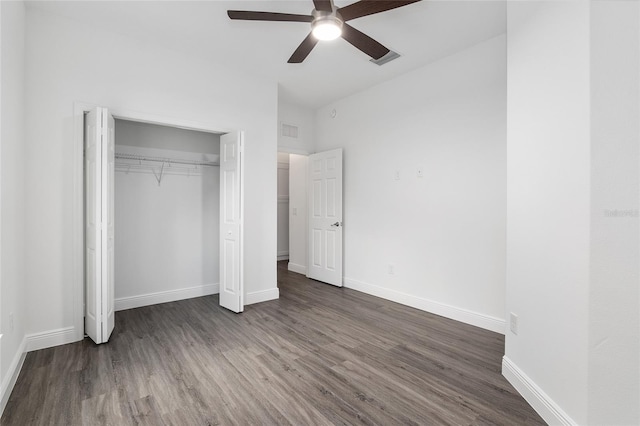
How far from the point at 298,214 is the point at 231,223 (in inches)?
99.8

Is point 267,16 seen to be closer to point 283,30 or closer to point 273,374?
point 283,30

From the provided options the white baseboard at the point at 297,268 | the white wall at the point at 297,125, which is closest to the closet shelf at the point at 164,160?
the white wall at the point at 297,125

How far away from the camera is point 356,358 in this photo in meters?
2.62

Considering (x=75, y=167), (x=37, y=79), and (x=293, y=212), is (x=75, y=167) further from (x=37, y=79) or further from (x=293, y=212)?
(x=293, y=212)

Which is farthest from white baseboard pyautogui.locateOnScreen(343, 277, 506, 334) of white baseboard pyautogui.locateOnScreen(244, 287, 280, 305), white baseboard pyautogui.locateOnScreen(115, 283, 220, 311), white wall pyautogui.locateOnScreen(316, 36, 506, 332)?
white baseboard pyautogui.locateOnScreen(115, 283, 220, 311)

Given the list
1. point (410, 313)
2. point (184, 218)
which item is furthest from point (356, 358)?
point (184, 218)

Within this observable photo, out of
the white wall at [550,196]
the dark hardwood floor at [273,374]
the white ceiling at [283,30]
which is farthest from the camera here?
the white ceiling at [283,30]

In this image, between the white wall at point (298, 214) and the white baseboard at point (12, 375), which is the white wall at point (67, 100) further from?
the white wall at point (298, 214)

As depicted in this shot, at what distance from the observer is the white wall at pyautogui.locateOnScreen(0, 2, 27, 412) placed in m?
2.07

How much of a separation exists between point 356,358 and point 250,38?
330 cm

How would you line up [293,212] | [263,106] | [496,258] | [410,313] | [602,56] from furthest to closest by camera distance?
[293,212], [263,106], [410,313], [496,258], [602,56]

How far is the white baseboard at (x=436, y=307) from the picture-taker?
3.21m

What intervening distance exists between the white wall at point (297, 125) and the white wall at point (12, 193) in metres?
3.10

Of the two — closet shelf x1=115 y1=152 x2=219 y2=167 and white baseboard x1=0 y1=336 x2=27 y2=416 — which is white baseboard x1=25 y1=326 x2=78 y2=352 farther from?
closet shelf x1=115 y1=152 x2=219 y2=167
